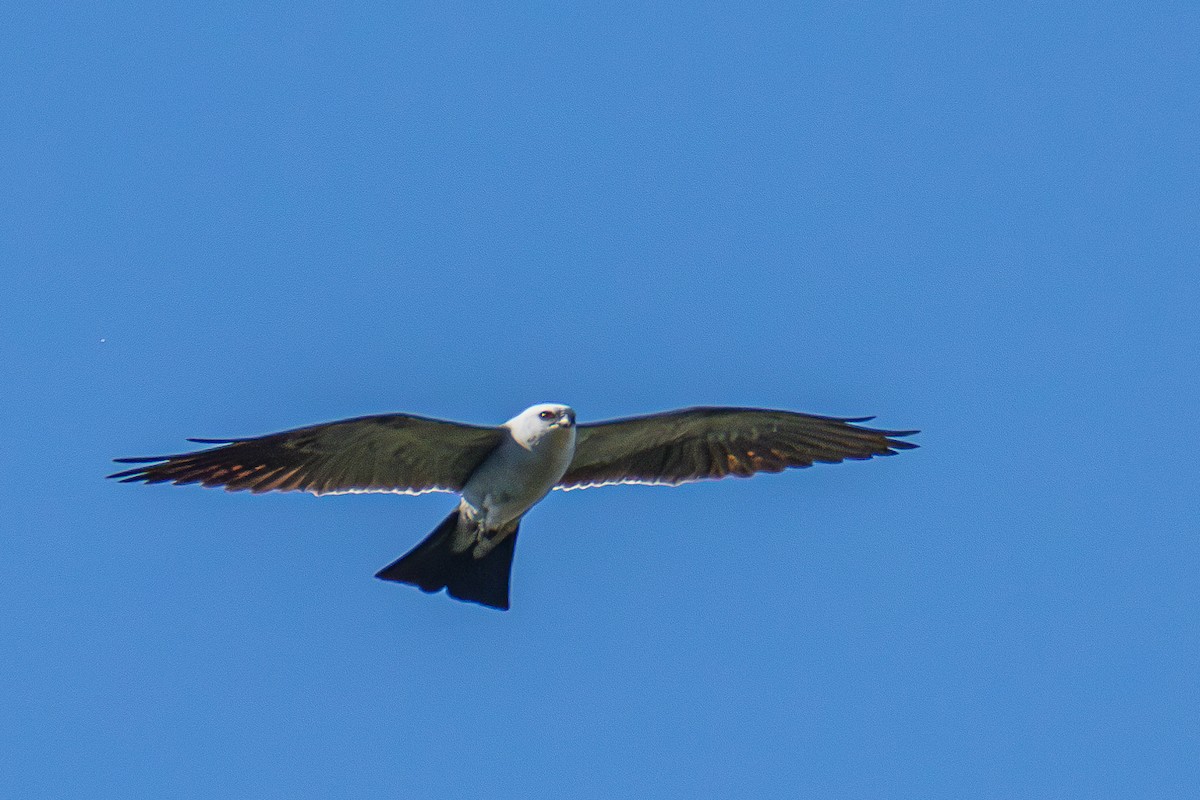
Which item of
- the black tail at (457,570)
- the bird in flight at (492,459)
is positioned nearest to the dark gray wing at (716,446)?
the bird in flight at (492,459)

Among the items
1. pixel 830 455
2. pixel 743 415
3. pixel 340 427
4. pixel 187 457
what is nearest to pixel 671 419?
pixel 743 415

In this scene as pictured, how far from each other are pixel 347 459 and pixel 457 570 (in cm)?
129

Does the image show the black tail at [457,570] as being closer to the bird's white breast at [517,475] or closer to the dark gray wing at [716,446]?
the bird's white breast at [517,475]

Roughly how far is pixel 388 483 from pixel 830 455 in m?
3.83

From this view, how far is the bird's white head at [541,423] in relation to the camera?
41.1 feet

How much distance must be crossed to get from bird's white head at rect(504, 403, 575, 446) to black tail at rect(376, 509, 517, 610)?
98cm

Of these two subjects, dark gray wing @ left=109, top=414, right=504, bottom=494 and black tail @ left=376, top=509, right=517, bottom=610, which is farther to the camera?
black tail @ left=376, top=509, right=517, bottom=610

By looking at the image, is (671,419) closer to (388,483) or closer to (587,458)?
(587,458)

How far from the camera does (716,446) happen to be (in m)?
14.1

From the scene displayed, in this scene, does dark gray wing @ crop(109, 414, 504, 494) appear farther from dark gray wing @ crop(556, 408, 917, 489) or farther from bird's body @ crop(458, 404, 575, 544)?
dark gray wing @ crop(556, 408, 917, 489)

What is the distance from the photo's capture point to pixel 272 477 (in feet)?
42.1

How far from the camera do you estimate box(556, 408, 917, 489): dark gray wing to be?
13547 mm

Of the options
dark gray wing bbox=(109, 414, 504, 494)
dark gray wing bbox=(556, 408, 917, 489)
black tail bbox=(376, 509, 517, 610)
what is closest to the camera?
dark gray wing bbox=(109, 414, 504, 494)

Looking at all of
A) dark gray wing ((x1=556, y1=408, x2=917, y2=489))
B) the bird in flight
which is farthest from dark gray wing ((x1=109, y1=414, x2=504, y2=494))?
dark gray wing ((x1=556, y1=408, x2=917, y2=489))
